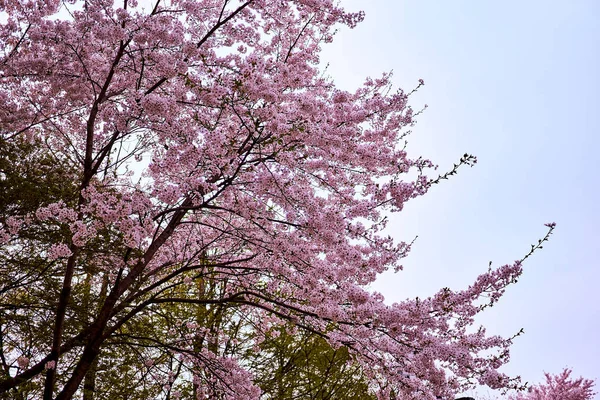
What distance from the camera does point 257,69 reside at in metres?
5.93

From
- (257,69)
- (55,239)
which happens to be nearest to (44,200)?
(55,239)

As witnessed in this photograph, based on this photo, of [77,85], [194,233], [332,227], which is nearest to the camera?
[332,227]

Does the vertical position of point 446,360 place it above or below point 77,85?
below

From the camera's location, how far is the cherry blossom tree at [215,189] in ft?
19.5

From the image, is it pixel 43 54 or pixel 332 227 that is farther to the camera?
pixel 43 54

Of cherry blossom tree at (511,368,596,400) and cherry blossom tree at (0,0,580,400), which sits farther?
cherry blossom tree at (511,368,596,400)

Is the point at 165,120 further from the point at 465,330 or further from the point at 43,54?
the point at 465,330

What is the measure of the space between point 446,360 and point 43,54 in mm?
7102

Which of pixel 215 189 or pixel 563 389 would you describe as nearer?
pixel 215 189

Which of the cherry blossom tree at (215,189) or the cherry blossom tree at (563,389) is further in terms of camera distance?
the cherry blossom tree at (563,389)

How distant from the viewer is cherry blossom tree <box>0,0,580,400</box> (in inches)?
234

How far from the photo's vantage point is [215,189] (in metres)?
6.73

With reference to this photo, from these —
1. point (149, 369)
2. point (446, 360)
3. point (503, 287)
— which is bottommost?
point (446, 360)

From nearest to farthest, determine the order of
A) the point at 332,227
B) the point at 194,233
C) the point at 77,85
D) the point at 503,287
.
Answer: the point at 503,287 < the point at 332,227 < the point at 77,85 < the point at 194,233
